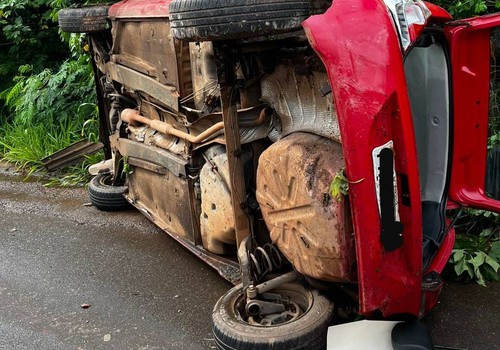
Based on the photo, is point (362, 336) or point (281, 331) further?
point (281, 331)

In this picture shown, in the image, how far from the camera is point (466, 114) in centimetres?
317

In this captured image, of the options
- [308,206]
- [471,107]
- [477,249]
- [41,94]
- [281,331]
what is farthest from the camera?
[41,94]

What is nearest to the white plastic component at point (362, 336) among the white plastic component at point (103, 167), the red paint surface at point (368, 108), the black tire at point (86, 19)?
the red paint surface at point (368, 108)

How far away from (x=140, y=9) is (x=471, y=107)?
2271mm

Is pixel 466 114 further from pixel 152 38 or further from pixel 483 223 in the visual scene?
pixel 152 38

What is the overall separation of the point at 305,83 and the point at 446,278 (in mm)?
1664

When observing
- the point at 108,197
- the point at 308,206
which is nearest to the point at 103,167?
the point at 108,197

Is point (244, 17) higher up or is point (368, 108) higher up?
point (244, 17)

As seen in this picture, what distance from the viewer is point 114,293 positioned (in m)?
4.13

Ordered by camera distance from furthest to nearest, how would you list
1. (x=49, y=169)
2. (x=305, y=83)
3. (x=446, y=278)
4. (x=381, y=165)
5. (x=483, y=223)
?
(x=49, y=169) → (x=483, y=223) → (x=446, y=278) → (x=305, y=83) → (x=381, y=165)

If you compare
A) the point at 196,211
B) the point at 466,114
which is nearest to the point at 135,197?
the point at 196,211

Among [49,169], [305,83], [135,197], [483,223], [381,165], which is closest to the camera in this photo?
[381,165]

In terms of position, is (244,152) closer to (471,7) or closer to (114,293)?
(114,293)

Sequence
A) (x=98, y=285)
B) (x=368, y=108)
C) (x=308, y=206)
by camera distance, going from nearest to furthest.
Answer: (x=368, y=108)
(x=308, y=206)
(x=98, y=285)
